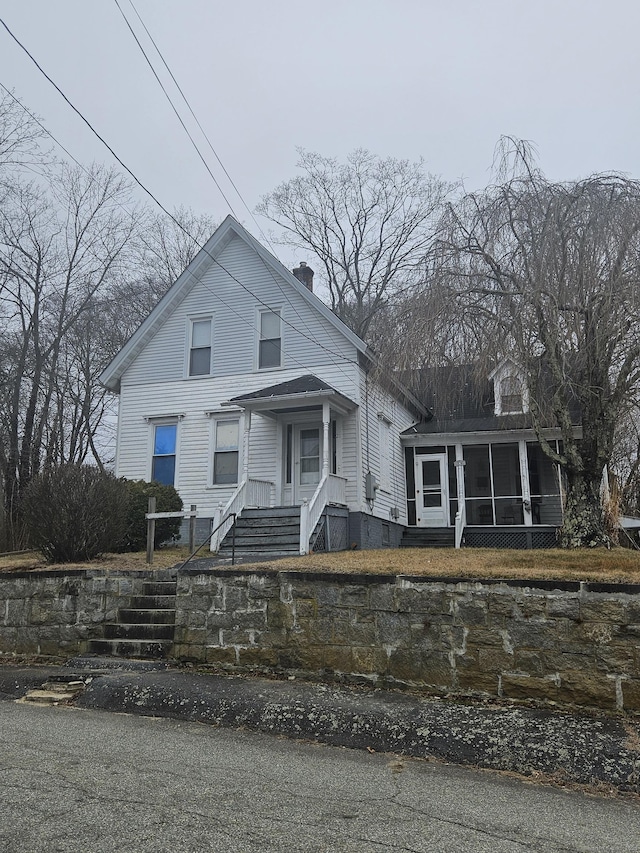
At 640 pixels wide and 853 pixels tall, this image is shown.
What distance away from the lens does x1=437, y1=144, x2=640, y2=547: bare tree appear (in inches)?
400

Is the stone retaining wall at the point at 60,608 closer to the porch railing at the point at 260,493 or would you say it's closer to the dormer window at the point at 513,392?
the porch railing at the point at 260,493

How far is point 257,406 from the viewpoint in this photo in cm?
1557

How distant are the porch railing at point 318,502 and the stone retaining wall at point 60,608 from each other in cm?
391

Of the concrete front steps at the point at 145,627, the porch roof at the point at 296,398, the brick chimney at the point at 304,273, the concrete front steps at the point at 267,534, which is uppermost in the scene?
the brick chimney at the point at 304,273

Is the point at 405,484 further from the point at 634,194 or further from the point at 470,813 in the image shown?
the point at 470,813

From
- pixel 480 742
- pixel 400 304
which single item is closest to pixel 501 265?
pixel 400 304

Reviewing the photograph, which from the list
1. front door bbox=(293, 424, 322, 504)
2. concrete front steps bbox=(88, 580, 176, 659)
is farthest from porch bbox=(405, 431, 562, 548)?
concrete front steps bbox=(88, 580, 176, 659)

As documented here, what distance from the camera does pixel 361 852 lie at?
367cm

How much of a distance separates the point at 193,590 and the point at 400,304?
20.4 ft

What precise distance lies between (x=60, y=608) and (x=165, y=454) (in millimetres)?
8657

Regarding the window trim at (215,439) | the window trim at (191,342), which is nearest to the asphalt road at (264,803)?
the window trim at (215,439)

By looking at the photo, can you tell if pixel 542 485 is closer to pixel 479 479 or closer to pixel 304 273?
pixel 479 479

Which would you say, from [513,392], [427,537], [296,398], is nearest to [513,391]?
[513,392]

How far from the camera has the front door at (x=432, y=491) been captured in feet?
61.8
